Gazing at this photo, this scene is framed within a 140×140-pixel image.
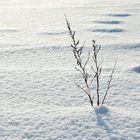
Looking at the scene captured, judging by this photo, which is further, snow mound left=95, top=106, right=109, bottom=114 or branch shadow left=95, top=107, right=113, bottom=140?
snow mound left=95, top=106, right=109, bottom=114

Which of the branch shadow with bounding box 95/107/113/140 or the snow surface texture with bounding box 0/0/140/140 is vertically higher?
the snow surface texture with bounding box 0/0/140/140

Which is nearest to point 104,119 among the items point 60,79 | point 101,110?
point 101,110

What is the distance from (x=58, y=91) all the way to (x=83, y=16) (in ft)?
10.4

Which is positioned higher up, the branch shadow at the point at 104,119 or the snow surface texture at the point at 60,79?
the snow surface texture at the point at 60,79

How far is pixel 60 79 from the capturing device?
2.98m

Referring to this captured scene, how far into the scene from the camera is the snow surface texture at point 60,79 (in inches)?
86.0

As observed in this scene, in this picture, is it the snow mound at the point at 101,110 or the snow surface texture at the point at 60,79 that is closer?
the snow surface texture at the point at 60,79

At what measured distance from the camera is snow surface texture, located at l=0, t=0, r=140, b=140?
2.19m

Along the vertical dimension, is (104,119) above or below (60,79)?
below

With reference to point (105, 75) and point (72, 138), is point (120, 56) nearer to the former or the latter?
point (105, 75)

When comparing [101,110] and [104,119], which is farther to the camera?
[101,110]

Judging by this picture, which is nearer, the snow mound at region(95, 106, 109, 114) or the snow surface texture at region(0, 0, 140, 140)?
the snow surface texture at region(0, 0, 140, 140)

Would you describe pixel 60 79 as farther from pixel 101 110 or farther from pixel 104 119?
pixel 104 119

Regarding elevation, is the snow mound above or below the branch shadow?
above
